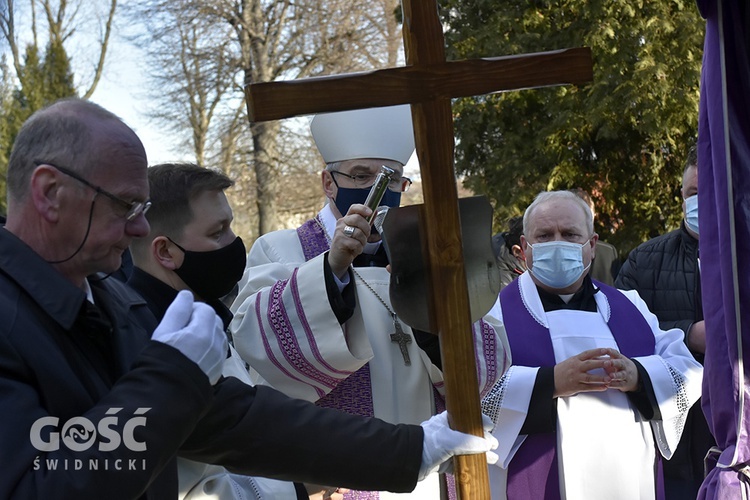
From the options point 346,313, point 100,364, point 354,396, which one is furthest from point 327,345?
point 100,364

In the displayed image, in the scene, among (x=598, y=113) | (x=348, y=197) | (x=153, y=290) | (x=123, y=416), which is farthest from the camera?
(x=598, y=113)

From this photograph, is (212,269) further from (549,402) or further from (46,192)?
(549,402)

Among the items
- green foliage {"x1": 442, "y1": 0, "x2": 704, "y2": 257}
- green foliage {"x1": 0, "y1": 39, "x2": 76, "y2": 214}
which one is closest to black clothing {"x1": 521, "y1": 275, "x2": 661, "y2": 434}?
green foliage {"x1": 442, "y1": 0, "x2": 704, "y2": 257}

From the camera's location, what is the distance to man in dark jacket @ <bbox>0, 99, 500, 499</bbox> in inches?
68.2

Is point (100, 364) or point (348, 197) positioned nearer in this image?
point (100, 364)

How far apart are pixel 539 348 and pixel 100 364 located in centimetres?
218

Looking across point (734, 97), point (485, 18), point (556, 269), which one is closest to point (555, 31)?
point (485, 18)

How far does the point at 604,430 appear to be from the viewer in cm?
360

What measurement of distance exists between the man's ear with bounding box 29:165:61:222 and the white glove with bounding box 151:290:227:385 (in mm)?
316

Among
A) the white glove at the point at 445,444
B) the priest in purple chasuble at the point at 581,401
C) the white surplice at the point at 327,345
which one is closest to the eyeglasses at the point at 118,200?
the white glove at the point at 445,444

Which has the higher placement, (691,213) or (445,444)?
(691,213)

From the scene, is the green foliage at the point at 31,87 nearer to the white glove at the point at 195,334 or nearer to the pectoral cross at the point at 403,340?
the pectoral cross at the point at 403,340

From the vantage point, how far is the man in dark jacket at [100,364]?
68.2 inches

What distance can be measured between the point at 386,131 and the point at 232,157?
1632 cm
